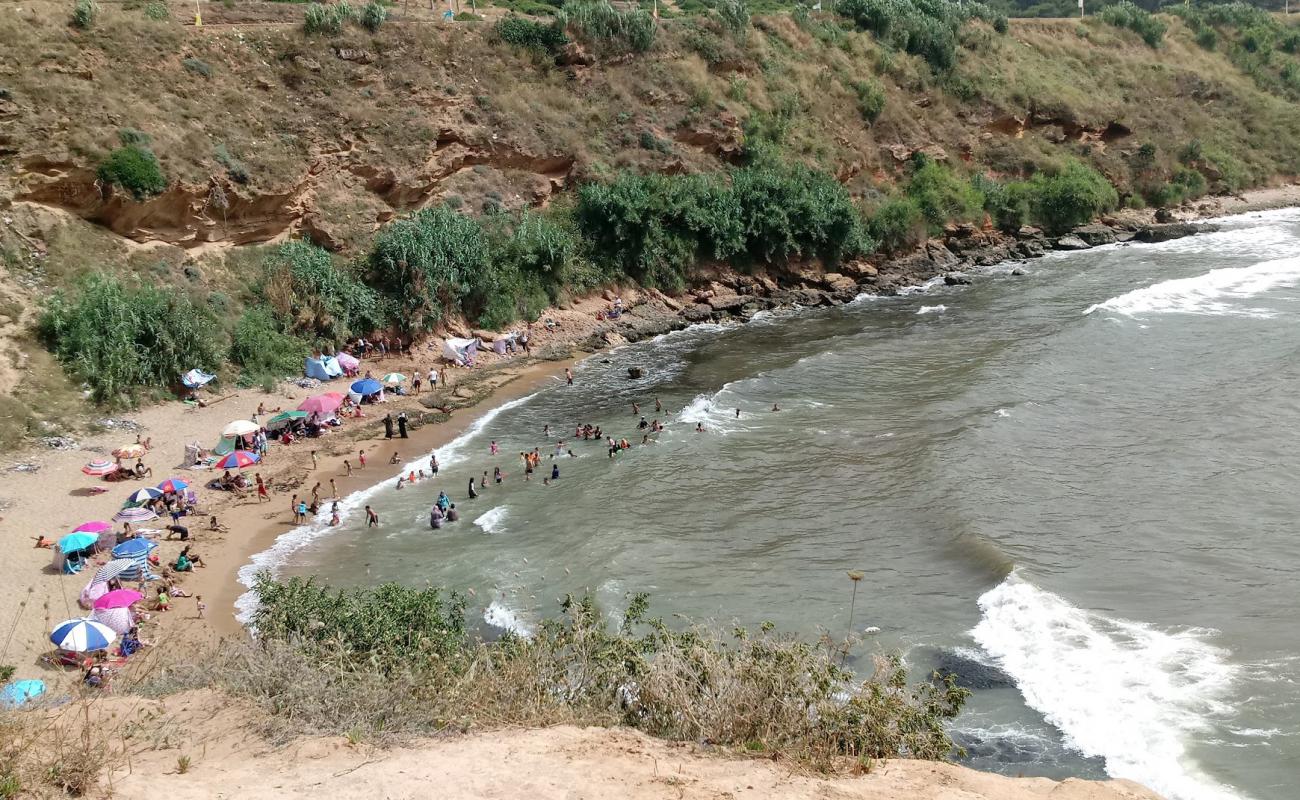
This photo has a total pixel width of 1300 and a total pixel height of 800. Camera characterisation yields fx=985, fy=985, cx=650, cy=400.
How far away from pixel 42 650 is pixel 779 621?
14.0 meters

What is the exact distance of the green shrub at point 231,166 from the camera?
113 ft

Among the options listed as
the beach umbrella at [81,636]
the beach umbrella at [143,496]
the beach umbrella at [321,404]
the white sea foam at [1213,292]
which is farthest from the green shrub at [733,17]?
the beach umbrella at [81,636]

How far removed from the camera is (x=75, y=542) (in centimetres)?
2133

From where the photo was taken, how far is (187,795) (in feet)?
30.4

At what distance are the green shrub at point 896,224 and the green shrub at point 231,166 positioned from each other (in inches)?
1152

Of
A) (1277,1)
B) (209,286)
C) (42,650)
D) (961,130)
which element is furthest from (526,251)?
(1277,1)

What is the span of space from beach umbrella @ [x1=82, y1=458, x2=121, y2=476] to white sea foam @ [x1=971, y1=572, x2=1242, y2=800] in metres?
21.2

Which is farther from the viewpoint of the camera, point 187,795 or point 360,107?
point 360,107

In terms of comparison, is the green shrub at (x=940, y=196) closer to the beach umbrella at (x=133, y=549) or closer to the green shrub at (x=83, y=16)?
the green shrub at (x=83, y=16)

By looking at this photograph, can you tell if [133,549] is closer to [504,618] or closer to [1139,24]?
[504,618]

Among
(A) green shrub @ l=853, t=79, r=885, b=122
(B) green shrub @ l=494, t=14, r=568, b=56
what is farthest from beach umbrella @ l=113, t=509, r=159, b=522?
(A) green shrub @ l=853, t=79, r=885, b=122

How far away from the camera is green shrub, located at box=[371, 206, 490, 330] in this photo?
36.4 meters

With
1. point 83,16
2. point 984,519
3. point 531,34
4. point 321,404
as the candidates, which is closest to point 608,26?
point 531,34

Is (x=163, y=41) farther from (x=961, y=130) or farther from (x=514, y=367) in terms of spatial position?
(x=961, y=130)
